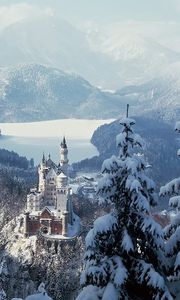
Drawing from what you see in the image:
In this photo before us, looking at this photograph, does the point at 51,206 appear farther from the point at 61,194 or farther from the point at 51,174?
the point at 51,174

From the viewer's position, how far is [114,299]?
8.43 metres

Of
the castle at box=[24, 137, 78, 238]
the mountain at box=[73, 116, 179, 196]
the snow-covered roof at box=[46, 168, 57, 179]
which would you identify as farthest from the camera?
the mountain at box=[73, 116, 179, 196]

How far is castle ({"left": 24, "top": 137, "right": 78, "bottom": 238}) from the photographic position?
49.6m

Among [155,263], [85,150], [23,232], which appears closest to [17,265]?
[23,232]

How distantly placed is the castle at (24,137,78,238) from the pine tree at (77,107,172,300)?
40.5 m

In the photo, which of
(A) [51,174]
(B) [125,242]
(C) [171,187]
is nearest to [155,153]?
(A) [51,174]

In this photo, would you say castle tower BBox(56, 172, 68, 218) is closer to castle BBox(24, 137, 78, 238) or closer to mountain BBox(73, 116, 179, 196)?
castle BBox(24, 137, 78, 238)

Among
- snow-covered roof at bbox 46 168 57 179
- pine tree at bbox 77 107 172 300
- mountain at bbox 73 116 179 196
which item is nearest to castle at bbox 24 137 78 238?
snow-covered roof at bbox 46 168 57 179

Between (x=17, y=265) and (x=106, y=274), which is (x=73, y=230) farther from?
(x=106, y=274)

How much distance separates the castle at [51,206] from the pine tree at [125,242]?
40.5 metres

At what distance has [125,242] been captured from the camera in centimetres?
854

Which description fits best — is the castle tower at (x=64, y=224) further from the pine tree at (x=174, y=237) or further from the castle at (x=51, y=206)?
the pine tree at (x=174, y=237)

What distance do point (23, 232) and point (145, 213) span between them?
4238 cm

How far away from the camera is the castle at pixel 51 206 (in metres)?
49.6
